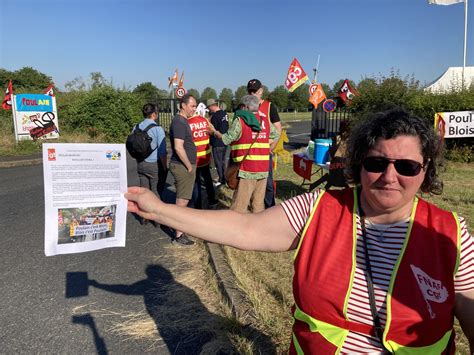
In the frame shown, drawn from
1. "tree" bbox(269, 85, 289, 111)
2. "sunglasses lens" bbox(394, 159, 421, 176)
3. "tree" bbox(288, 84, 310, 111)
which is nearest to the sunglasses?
"sunglasses lens" bbox(394, 159, 421, 176)

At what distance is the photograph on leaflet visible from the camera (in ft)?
6.11

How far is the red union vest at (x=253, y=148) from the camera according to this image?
5047 millimetres

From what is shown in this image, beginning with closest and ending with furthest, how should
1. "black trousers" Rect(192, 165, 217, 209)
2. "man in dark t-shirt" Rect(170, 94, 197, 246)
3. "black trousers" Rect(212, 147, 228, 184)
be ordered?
"man in dark t-shirt" Rect(170, 94, 197, 246) → "black trousers" Rect(192, 165, 217, 209) → "black trousers" Rect(212, 147, 228, 184)

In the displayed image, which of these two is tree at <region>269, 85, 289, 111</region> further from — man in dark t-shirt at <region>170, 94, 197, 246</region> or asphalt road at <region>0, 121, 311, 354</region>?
asphalt road at <region>0, 121, 311, 354</region>

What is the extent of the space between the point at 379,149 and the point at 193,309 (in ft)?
8.41

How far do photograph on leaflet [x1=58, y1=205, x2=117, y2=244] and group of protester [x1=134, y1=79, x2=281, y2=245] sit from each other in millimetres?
3166

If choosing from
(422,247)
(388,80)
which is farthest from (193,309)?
(388,80)

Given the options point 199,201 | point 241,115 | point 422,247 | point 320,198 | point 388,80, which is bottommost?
point 199,201

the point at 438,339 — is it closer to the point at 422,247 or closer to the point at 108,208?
the point at 422,247

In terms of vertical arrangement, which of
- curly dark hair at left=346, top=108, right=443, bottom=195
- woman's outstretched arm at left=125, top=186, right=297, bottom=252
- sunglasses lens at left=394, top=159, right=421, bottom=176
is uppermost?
curly dark hair at left=346, top=108, right=443, bottom=195

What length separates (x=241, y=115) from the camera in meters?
4.96

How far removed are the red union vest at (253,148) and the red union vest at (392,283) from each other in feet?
11.1

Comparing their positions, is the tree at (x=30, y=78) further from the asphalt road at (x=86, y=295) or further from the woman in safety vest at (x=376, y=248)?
the woman in safety vest at (x=376, y=248)

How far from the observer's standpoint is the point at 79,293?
4.03 meters
